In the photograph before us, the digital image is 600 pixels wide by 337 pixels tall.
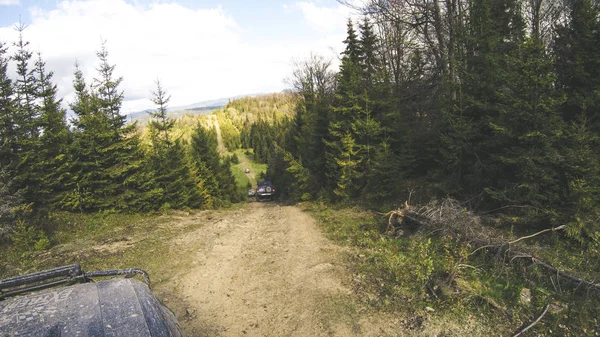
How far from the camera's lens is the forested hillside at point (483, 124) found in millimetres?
8125

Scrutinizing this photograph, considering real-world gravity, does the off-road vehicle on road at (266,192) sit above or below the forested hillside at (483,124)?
below

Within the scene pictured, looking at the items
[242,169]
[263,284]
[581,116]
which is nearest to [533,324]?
[263,284]

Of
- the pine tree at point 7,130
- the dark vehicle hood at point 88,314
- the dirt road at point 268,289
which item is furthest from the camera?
the pine tree at point 7,130

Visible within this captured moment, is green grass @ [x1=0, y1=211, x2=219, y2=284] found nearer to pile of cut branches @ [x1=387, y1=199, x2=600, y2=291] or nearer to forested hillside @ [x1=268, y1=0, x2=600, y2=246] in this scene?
pile of cut branches @ [x1=387, y1=199, x2=600, y2=291]

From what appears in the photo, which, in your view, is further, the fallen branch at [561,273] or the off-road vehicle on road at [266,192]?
the off-road vehicle on road at [266,192]

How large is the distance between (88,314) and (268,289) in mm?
5276

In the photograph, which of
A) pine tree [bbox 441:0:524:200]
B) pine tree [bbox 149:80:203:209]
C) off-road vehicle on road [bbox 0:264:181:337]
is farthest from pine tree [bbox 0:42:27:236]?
pine tree [bbox 441:0:524:200]

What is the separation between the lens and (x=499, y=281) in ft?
21.9

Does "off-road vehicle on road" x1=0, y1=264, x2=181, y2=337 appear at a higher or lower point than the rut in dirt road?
higher

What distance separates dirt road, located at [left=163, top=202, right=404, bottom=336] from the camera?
6.03 meters

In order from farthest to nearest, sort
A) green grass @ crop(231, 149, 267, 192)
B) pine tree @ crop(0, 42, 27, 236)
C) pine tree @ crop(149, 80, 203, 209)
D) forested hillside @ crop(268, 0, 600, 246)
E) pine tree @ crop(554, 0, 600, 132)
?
green grass @ crop(231, 149, 267, 192) → pine tree @ crop(149, 80, 203, 209) → pine tree @ crop(0, 42, 27, 236) → pine tree @ crop(554, 0, 600, 132) → forested hillside @ crop(268, 0, 600, 246)

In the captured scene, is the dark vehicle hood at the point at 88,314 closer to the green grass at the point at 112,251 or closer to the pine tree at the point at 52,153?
the green grass at the point at 112,251

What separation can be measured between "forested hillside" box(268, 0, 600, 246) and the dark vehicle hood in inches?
355

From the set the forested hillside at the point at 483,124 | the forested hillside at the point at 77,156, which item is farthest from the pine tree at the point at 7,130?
the forested hillside at the point at 483,124
